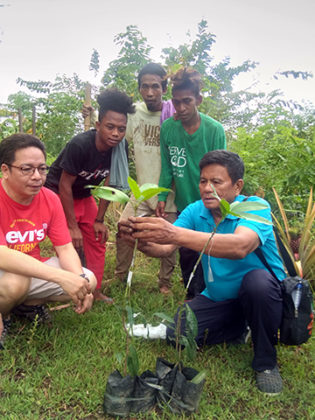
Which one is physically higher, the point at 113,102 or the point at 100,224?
the point at 113,102

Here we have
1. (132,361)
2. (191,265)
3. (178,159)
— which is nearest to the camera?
(132,361)

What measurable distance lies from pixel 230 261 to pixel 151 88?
1.63 m

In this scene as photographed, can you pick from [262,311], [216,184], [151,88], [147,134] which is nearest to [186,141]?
[147,134]

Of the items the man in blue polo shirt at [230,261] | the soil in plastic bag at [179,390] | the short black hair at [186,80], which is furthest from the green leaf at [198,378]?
the short black hair at [186,80]

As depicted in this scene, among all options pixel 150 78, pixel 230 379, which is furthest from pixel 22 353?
pixel 150 78

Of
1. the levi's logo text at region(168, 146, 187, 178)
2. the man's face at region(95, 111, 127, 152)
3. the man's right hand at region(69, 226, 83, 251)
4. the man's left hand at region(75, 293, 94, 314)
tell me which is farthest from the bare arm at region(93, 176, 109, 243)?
the man's left hand at region(75, 293, 94, 314)

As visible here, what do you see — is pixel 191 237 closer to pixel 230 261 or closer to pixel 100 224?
pixel 230 261

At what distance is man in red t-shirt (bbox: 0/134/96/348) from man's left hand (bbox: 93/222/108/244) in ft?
2.11

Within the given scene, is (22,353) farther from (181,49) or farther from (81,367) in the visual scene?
(181,49)

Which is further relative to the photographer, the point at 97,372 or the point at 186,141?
the point at 186,141

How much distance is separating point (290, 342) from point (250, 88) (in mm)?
4644

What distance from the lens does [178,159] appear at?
2.95 metres

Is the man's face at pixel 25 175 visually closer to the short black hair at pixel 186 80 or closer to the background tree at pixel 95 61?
the short black hair at pixel 186 80

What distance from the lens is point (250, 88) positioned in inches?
226
